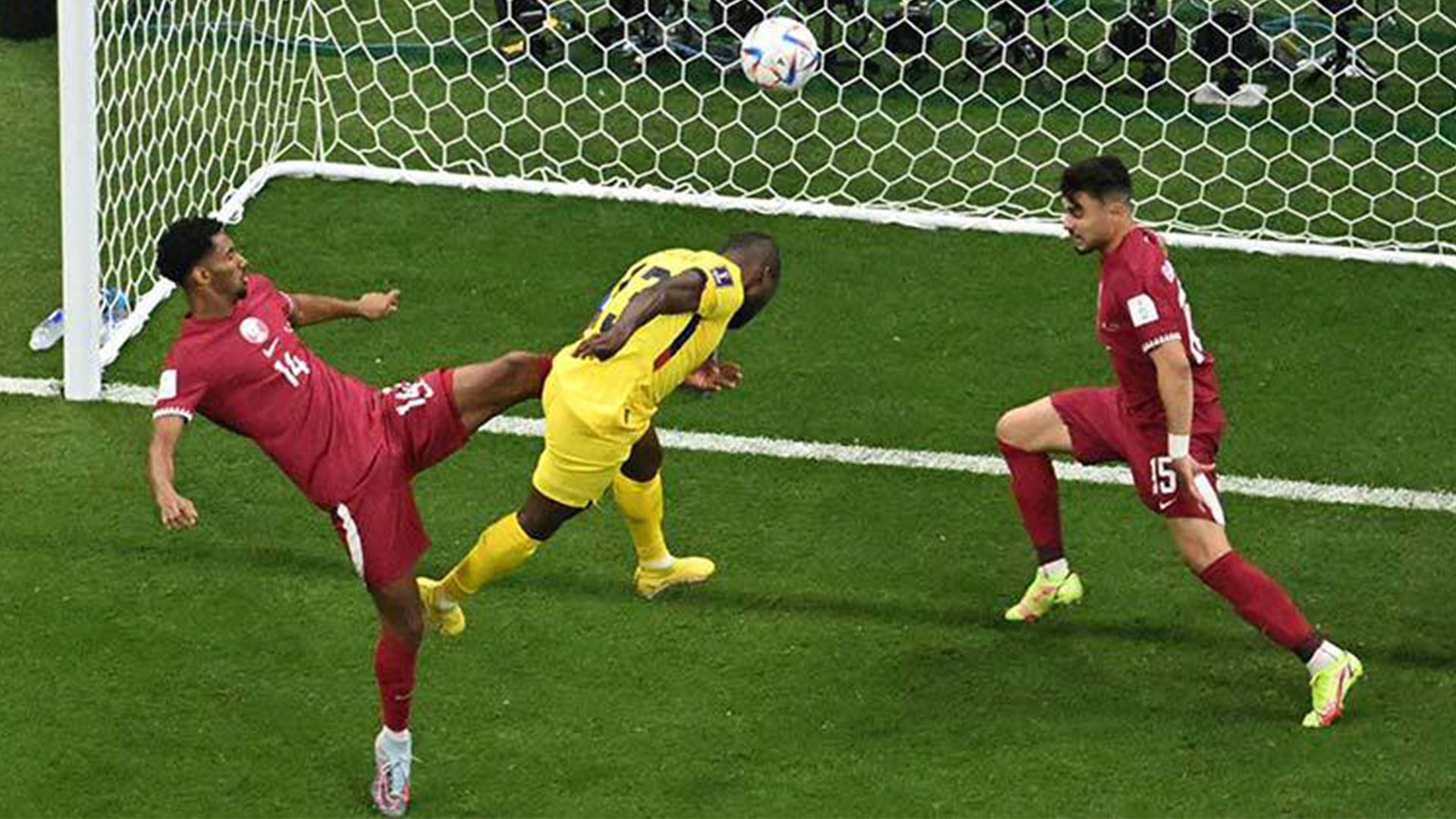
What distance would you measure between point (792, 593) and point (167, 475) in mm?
2447

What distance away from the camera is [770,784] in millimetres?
8102

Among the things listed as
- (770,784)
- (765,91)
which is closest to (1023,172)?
(765,91)

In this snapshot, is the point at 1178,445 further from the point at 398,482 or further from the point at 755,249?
the point at 398,482

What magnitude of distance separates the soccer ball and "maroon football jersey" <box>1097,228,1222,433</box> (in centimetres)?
461

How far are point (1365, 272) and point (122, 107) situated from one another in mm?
5474

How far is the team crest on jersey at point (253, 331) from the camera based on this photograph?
26.1 feet

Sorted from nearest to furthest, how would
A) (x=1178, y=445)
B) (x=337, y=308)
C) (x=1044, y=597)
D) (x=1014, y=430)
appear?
(x=1178, y=445) → (x=337, y=308) → (x=1014, y=430) → (x=1044, y=597)

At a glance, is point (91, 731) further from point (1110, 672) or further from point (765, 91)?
point (765, 91)

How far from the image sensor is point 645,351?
832cm

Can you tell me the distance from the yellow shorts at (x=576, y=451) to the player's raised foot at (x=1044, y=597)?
1529 mm

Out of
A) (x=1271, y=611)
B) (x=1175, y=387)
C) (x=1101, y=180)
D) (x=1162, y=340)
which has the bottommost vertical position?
Result: (x=1271, y=611)

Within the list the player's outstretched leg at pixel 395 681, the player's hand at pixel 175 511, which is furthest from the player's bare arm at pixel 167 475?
the player's outstretched leg at pixel 395 681

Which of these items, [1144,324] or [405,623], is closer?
[405,623]

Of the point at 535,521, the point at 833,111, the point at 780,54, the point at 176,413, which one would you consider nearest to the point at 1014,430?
the point at 535,521
